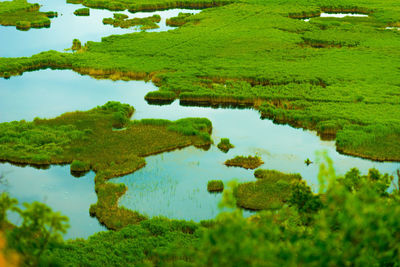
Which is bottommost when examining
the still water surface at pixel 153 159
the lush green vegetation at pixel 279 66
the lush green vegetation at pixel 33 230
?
the still water surface at pixel 153 159

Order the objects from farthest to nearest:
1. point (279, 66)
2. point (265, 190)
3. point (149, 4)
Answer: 1. point (149, 4)
2. point (279, 66)
3. point (265, 190)

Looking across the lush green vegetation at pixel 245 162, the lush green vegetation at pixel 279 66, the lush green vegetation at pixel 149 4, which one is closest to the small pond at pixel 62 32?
the lush green vegetation at pixel 149 4

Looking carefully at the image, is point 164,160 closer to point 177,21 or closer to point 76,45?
point 76,45

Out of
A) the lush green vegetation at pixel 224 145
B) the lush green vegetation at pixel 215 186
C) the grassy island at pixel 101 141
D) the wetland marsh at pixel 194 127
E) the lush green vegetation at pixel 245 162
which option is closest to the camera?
the wetland marsh at pixel 194 127

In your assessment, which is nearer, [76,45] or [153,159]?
[153,159]

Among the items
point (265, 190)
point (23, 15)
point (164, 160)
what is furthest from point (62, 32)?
point (265, 190)

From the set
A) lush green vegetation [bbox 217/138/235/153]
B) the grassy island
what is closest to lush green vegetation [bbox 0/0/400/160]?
lush green vegetation [bbox 217/138/235/153]

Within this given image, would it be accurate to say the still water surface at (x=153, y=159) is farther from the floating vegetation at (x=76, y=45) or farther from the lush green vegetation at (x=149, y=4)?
the lush green vegetation at (x=149, y=4)

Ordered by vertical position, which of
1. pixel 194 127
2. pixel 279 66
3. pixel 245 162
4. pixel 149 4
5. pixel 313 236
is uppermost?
pixel 313 236
